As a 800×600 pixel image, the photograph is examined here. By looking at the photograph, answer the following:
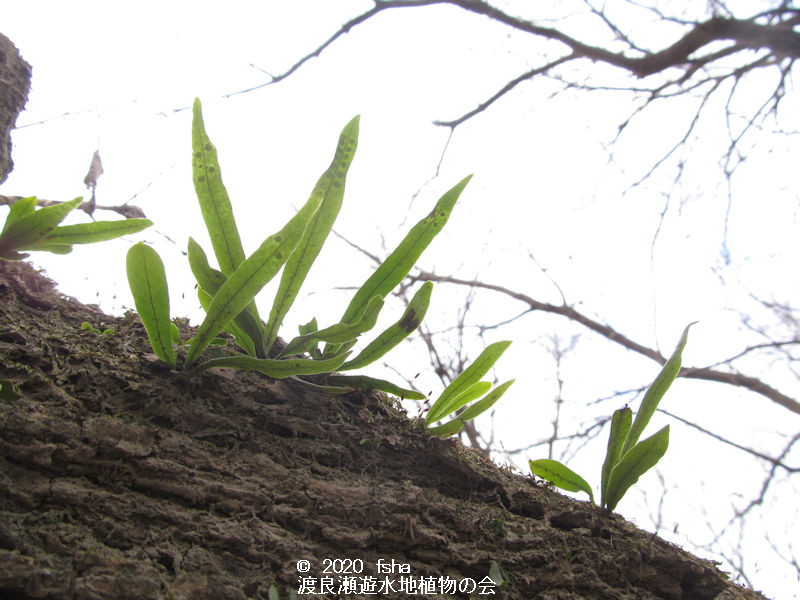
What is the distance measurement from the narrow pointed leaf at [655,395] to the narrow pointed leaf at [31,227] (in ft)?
4.19

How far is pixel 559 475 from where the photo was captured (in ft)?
3.93

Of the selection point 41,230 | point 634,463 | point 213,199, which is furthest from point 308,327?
point 634,463

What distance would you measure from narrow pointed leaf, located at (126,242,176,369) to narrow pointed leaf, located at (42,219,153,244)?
177 millimetres

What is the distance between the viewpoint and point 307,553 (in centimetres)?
82

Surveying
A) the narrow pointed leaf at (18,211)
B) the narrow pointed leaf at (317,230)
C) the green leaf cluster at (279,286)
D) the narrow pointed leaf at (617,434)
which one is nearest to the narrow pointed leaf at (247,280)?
the green leaf cluster at (279,286)

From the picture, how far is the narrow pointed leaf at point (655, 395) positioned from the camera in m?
1.21

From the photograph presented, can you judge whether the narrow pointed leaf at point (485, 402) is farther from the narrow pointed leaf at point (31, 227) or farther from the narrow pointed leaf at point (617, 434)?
the narrow pointed leaf at point (31, 227)

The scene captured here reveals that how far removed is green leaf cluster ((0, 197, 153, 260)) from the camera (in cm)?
99

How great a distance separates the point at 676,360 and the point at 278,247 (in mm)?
916

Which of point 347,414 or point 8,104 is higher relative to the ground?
point 8,104

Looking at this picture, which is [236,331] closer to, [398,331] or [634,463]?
[398,331]

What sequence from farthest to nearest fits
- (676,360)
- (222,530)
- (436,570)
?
1. (676,360)
2. (436,570)
3. (222,530)

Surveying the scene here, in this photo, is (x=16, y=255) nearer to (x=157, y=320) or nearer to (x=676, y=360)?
(x=157, y=320)

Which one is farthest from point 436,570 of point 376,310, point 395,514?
point 376,310
